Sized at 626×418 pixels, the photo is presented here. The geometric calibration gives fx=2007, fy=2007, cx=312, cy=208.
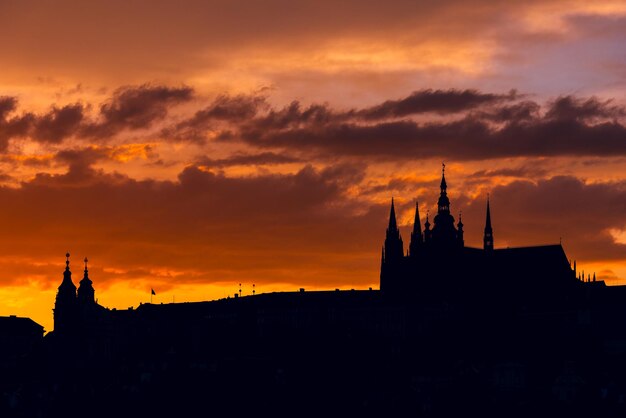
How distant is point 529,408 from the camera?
188625 mm

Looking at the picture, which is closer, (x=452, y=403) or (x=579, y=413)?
(x=579, y=413)

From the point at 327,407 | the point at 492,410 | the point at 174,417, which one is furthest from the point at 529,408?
the point at 174,417

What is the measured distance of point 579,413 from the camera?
596 ft

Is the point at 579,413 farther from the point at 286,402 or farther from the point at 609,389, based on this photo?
the point at 286,402

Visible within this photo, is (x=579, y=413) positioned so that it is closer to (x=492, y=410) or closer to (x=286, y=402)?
(x=492, y=410)

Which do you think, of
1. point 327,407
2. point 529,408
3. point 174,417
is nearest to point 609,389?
point 529,408

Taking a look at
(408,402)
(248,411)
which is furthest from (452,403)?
(248,411)

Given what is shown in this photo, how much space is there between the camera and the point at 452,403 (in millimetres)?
194375

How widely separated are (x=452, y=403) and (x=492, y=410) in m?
8.27

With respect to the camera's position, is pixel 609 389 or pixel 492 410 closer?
pixel 492 410

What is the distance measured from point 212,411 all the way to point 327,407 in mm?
11319

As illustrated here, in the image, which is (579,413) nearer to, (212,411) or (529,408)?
(529,408)

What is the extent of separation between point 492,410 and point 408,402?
1498cm

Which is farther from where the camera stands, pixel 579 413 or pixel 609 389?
pixel 609 389
